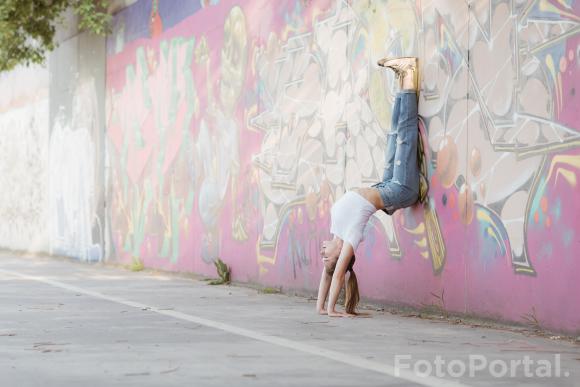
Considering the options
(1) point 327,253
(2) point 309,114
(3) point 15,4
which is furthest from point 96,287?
(3) point 15,4

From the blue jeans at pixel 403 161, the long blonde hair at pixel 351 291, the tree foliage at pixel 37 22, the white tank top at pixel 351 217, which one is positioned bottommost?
the long blonde hair at pixel 351 291

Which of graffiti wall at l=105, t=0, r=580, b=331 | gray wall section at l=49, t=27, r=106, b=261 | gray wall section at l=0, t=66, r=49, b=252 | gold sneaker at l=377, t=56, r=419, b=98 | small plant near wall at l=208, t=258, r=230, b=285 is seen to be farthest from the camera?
gray wall section at l=0, t=66, r=49, b=252

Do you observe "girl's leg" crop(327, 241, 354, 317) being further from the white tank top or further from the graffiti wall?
the graffiti wall

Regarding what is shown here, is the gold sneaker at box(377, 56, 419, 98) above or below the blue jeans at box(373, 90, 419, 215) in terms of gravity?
above

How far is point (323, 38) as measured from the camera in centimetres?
1287

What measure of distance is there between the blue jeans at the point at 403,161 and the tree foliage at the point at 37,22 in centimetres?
1105

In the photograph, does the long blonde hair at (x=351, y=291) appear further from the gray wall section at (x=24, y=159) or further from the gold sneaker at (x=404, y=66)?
the gray wall section at (x=24, y=159)

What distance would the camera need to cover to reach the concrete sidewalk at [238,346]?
6.36 metres

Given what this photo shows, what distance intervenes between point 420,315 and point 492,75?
2380 mm

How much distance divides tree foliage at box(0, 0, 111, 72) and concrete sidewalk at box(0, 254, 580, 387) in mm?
9281

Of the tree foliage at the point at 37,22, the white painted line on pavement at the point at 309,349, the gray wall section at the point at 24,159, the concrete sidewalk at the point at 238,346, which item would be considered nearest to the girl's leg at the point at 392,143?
the concrete sidewalk at the point at 238,346

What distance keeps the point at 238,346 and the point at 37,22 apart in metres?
15.6

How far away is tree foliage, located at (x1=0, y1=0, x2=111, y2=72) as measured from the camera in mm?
20750

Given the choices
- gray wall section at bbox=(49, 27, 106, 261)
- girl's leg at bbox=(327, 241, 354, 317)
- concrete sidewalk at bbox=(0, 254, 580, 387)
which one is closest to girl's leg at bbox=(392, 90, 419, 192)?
girl's leg at bbox=(327, 241, 354, 317)
